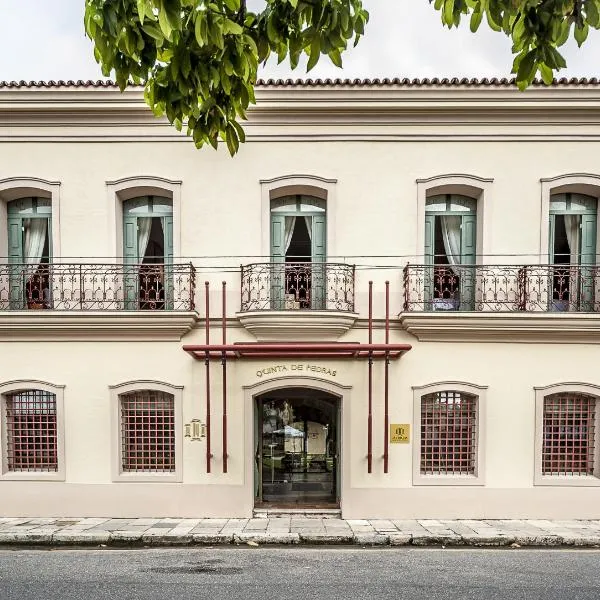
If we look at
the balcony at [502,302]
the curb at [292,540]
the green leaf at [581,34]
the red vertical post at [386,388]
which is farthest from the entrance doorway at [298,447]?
the green leaf at [581,34]

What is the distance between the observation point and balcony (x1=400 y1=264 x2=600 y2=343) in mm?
7773

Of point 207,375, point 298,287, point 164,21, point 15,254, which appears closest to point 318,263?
point 298,287

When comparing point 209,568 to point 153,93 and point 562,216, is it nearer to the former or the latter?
point 153,93

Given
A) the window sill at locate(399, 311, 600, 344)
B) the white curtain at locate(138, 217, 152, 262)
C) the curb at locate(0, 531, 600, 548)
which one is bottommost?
the curb at locate(0, 531, 600, 548)

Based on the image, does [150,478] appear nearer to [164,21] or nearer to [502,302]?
[502,302]

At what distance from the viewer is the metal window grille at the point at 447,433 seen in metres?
8.18

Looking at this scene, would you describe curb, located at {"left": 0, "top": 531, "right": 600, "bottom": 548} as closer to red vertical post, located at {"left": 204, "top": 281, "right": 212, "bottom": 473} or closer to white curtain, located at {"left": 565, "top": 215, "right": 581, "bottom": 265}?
red vertical post, located at {"left": 204, "top": 281, "right": 212, "bottom": 473}

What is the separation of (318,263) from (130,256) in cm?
365

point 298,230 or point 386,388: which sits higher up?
point 298,230

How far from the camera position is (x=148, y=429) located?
822 cm

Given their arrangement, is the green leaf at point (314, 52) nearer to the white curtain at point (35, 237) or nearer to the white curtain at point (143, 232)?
the white curtain at point (143, 232)

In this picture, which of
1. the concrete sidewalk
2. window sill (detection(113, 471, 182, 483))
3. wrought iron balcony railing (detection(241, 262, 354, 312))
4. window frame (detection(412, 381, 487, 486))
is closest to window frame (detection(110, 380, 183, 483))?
window sill (detection(113, 471, 182, 483))

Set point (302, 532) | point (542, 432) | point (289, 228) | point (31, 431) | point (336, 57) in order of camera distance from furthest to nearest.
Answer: point (289, 228), point (31, 431), point (542, 432), point (302, 532), point (336, 57)

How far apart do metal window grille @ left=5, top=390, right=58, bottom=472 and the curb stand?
1.39 meters
